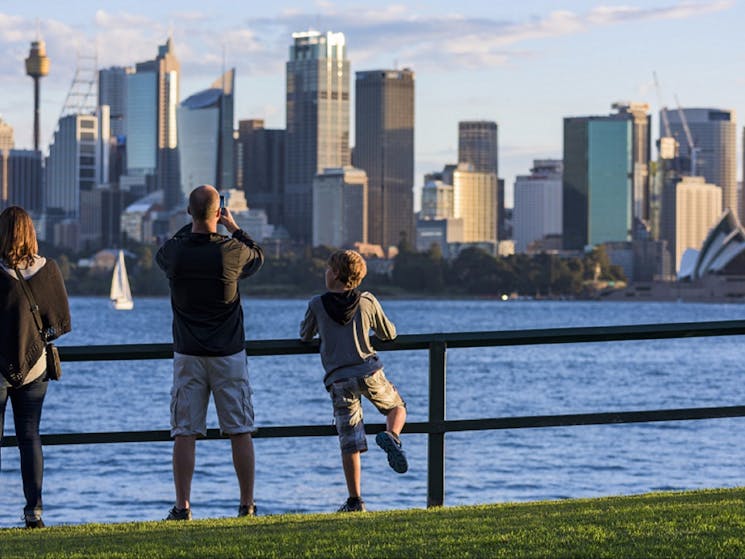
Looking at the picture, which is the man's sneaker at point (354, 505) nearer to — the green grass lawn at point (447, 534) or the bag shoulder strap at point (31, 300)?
the green grass lawn at point (447, 534)

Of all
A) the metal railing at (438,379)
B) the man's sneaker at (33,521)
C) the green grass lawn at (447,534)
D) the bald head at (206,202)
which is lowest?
the man's sneaker at (33,521)

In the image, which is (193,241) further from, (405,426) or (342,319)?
(405,426)

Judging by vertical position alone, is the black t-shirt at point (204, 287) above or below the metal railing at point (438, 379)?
above

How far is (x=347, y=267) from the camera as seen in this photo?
343 inches

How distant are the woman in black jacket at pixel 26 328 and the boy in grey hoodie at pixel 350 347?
1382 millimetres

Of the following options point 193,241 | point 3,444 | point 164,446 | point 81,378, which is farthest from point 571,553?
point 81,378

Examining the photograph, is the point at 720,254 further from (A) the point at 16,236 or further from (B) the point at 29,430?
(A) the point at 16,236

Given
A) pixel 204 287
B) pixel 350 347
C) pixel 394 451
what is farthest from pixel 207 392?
pixel 394 451

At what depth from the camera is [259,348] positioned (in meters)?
8.84

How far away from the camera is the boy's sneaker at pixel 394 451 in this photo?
842 cm

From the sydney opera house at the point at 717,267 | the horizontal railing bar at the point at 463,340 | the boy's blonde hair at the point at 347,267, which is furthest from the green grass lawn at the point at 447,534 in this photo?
the sydney opera house at the point at 717,267

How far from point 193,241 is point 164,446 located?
2418 cm

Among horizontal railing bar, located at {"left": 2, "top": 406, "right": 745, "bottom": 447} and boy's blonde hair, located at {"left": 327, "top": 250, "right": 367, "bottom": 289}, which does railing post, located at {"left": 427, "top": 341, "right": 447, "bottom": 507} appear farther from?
boy's blonde hair, located at {"left": 327, "top": 250, "right": 367, "bottom": 289}

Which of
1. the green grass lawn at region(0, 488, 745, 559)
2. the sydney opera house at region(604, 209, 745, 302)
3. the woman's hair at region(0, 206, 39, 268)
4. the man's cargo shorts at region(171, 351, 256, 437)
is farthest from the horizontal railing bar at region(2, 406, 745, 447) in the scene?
the sydney opera house at region(604, 209, 745, 302)
